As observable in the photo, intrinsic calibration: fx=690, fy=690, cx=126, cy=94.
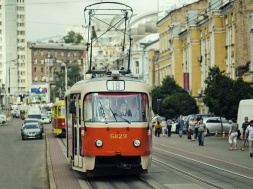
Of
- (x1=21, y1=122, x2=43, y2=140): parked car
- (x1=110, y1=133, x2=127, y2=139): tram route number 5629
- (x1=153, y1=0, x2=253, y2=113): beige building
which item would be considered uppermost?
(x1=153, y1=0, x2=253, y2=113): beige building

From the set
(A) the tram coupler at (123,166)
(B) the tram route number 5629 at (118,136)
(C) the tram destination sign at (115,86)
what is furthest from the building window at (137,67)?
(B) the tram route number 5629 at (118,136)

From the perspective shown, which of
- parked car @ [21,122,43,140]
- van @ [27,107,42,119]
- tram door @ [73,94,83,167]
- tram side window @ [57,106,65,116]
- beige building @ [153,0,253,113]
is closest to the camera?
tram door @ [73,94,83,167]

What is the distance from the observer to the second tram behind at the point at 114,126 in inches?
771

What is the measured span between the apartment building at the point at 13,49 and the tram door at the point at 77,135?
5760 inches

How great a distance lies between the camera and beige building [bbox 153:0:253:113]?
61.0 meters

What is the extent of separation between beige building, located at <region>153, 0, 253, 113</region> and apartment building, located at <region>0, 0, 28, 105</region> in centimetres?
7999

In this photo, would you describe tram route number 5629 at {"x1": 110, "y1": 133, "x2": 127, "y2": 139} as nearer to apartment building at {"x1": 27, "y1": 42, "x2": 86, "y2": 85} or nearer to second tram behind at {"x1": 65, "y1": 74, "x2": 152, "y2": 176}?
second tram behind at {"x1": 65, "y1": 74, "x2": 152, "y2": 176}

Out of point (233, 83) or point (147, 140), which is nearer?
point (147, 140)

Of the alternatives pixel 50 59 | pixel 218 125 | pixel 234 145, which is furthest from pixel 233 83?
pixel 50 59

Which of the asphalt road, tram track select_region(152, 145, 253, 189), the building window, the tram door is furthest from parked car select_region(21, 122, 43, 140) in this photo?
the building window

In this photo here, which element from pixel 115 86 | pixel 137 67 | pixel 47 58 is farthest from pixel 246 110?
pixel 47 58

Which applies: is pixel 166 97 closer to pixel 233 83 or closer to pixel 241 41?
pixel 241 41

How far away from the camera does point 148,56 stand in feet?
339

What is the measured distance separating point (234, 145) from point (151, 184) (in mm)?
18791
